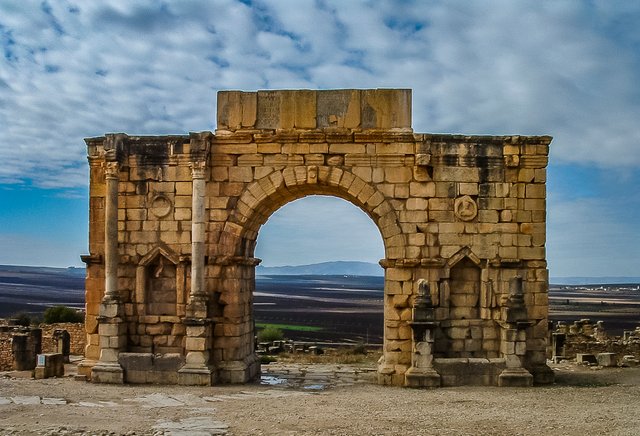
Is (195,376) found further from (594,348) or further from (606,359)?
(594,348)

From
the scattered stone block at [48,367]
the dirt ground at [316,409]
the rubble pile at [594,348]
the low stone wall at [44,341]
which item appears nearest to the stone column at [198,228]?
the dirt ground at [316,409]

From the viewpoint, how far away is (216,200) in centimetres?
1334

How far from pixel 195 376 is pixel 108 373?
5.45 feet

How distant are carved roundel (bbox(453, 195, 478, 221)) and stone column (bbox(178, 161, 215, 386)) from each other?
4727mm

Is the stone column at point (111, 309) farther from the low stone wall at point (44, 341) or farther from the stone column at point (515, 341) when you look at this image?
the stone column at point (515, 341)

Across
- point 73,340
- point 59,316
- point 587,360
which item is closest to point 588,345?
point 587,360

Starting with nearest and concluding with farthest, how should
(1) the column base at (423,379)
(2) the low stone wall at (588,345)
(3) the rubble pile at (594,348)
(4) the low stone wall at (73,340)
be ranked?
(1) the column base at (423,379), (3) the rubble pile at (594,348), (2) the low stone wall at (588,345), (4) the low stone wall at (73,340)

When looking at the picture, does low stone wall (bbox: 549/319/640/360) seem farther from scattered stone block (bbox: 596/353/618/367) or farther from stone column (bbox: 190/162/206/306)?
stone column (bbox: 190/162/206/306)

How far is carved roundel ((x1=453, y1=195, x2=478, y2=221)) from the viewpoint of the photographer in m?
13.2

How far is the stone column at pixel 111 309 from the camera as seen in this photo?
12969mm

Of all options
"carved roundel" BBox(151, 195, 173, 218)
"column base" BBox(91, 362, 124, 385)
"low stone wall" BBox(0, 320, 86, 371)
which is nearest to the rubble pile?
"carved roundel" BBox(151, 195, 173, 218)

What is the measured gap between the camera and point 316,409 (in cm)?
1048

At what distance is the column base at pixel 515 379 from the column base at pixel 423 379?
114 centimetres

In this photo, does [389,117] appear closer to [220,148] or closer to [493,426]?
[220,148]
